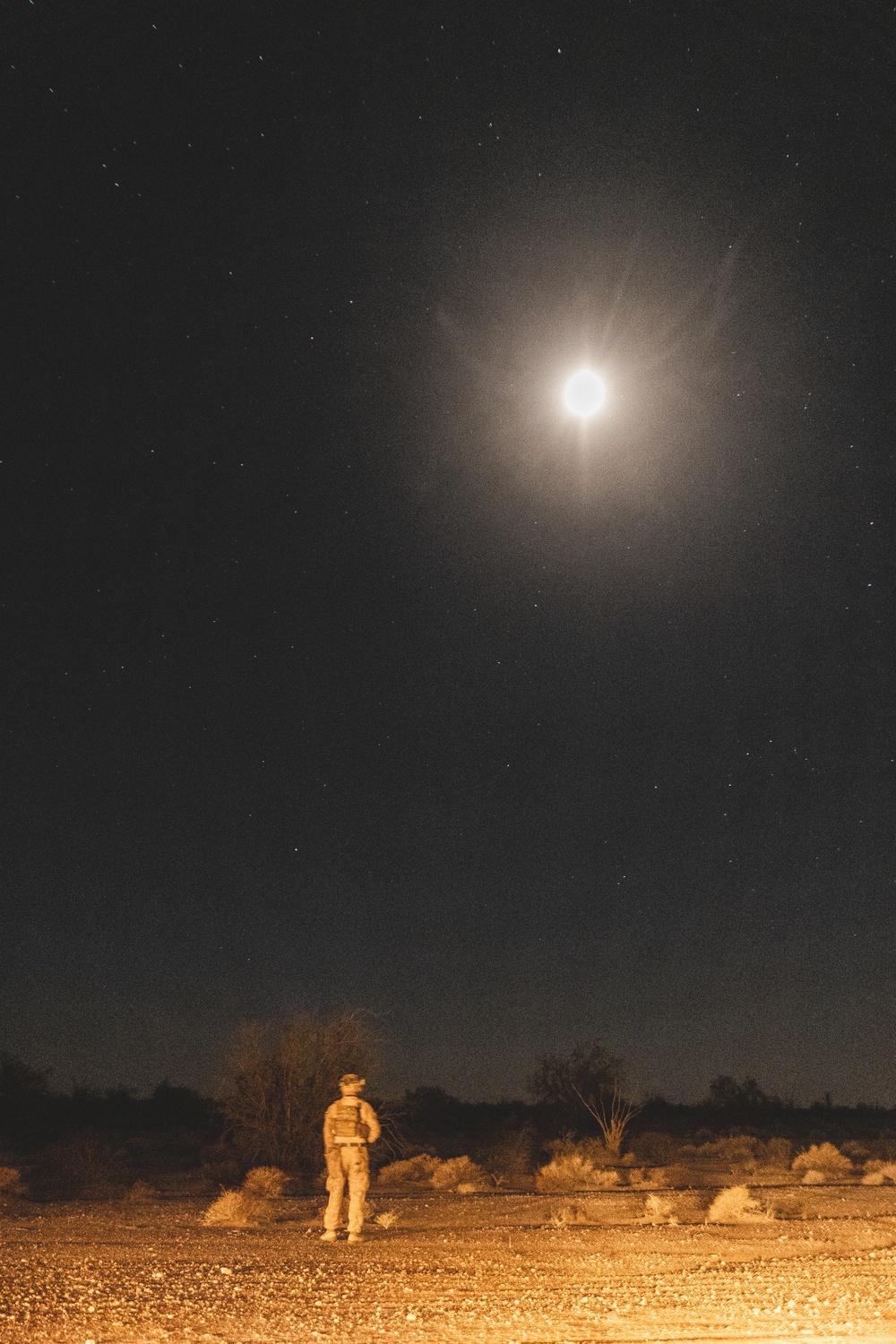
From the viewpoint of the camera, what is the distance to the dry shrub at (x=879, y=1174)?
73.1 ft

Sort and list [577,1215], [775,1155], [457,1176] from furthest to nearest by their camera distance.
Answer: [775,1155]
[457,1176]
[577,1215]

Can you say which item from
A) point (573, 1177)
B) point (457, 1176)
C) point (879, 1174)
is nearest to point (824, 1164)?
point (879, 1174)

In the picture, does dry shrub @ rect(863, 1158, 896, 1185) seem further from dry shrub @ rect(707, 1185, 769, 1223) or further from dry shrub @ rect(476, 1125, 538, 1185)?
dry shrub @ rect(707, 1185, 769, 1223)

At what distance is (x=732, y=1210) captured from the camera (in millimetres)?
→ 15719

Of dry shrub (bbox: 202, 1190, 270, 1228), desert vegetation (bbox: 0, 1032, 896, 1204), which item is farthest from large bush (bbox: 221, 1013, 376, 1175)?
dry shrub (bbox: 202, 1190, 270, 1228)

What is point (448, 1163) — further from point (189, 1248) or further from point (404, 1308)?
point (404, 1308)

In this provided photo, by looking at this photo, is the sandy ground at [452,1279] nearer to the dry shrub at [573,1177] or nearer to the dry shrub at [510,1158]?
the dry shrub at [573,1177]

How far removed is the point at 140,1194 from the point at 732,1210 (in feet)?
35.3

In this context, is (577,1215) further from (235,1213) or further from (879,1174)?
(879,1174)

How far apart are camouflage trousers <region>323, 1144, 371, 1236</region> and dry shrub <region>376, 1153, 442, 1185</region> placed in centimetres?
952

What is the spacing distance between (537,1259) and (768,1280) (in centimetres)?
256

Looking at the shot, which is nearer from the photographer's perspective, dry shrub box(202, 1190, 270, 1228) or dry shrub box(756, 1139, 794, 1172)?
dry shrub box(202, 1190, 270, 1228)

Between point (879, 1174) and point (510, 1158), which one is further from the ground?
point (510, 1158)

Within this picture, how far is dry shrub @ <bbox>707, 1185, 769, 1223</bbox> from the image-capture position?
15.6 metres
